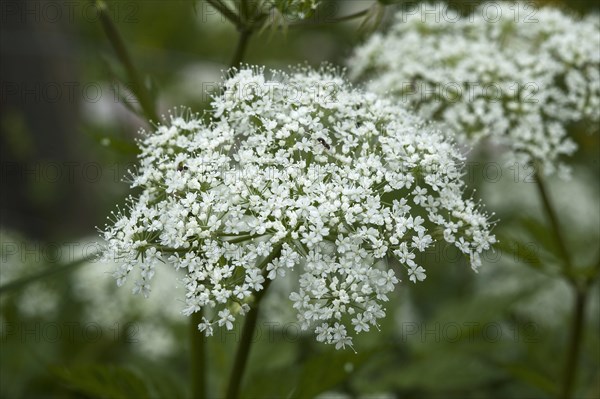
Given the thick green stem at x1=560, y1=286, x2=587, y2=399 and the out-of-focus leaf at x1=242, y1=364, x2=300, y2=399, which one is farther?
the thick green stem at x1=560, y1=286, x2=587, y2=399

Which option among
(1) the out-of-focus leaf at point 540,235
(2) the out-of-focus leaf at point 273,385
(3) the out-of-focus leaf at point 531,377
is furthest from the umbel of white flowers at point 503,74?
(2) the out-of-focus leaf at point 273,385

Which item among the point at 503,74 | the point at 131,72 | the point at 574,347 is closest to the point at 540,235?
the point at 574,347

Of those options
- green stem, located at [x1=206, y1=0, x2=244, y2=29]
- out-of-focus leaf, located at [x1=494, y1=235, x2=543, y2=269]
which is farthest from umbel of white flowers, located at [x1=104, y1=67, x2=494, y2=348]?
out-of-focus leaf, located at [x1=494, y1=235, x2=543, y2=269]

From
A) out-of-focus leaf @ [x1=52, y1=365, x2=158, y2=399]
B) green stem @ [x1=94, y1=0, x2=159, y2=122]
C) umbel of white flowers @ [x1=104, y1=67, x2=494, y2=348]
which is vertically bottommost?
out-of-focus leaf @ [x1=52, y1=365, x2=158, y2=399]

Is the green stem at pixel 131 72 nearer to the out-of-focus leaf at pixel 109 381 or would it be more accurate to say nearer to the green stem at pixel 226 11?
the green stem at pixel 226 11

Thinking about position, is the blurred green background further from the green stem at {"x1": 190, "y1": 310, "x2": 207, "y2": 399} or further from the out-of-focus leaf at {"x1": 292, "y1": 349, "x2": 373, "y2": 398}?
the green stem at {"x1": 190, "y1": 310, "x2": 207, "y2": 399}

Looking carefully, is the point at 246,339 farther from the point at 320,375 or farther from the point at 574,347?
the point at 574,347

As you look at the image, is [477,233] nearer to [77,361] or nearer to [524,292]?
[524,292]
